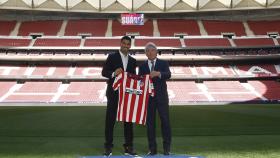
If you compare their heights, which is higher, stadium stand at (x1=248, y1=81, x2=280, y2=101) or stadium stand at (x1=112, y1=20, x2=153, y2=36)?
stadium stand at (x1=112, y1=20, x2=153, y2=36)

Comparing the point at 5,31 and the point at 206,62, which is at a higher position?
the point at 5,31

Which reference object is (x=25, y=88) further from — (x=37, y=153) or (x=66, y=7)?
(x=37, y=153)

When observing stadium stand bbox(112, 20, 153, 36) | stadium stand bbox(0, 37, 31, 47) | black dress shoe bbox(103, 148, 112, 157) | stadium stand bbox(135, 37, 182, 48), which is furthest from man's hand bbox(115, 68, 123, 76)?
stadium stand bbox(112, 20, 153, 36)

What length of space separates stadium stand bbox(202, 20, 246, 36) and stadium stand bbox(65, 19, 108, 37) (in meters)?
13.2

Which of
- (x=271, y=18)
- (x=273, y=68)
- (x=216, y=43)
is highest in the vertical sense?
(x=271, y=18)

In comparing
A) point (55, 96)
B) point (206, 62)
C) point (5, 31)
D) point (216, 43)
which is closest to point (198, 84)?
point (206, 62)

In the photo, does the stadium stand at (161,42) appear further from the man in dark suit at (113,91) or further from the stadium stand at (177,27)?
the man in dark suit at (113,91)

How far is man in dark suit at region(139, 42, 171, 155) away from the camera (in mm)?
7203

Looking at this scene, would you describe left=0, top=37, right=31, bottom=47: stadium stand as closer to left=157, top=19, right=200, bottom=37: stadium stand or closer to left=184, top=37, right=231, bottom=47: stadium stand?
left=157, top=19, right=200, bottom=37: stadium stand

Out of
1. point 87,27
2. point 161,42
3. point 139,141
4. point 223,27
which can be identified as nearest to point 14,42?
point 87,27

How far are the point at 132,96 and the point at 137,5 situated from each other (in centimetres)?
3966

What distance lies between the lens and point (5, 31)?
47.3m

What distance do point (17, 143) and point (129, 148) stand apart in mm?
3145

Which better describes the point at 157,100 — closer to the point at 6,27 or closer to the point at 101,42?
the point at 101,42
